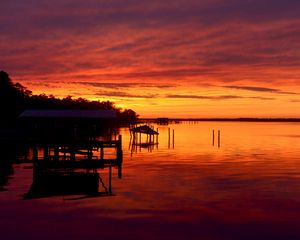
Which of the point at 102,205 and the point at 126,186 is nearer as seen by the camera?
the point at 102,205

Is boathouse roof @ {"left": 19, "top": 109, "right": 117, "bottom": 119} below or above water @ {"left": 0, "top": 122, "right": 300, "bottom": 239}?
above

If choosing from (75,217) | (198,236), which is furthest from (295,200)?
(75,217)

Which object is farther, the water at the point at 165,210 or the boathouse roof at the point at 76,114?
the boathouse roof at the point at 76,114

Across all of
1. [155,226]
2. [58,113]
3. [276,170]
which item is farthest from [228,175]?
[58,113]

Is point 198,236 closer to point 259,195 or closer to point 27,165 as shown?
point 259,195

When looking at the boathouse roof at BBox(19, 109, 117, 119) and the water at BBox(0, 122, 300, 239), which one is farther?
the boathouse roof at BBox(19, 109, 117, 119)

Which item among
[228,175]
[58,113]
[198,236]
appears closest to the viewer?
[198,236]

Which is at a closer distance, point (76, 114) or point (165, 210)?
point (165, 210)

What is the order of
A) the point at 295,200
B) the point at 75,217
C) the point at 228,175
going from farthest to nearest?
the point at 228,175 < the point at 295,200 < the point at 75,217

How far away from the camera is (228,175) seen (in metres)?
30.4

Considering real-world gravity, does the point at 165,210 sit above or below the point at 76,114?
below

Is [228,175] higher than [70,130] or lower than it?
lower

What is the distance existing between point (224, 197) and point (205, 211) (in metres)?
3.31

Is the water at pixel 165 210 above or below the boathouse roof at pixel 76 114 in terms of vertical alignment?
below
